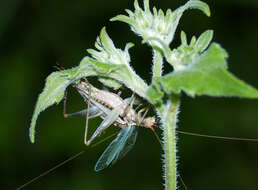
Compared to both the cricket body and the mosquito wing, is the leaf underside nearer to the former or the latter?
the cricket body

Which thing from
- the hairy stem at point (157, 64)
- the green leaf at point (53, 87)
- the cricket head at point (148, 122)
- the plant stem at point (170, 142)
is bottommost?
the plant stem at point (170, 142)

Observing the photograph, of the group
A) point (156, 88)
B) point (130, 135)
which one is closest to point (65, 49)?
point (130, 135)

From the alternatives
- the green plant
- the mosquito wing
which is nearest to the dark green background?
the mosquito wing

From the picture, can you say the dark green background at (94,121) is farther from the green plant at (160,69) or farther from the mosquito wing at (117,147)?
the green plant at (160,69)

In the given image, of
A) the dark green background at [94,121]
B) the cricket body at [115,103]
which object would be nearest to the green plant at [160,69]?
the cricket body at [115,103]

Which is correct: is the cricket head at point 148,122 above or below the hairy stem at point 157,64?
below

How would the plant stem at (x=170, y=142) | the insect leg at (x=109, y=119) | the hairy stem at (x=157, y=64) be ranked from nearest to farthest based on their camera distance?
1. the plant stem at (x=170, y=142)
2. the hairy stem at (x=157, y=64)
3. the insect leg at (x=109, y=119)

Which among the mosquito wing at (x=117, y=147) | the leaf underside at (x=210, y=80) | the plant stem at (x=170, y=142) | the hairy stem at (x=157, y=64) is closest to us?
the leaf underside at (x=210, y=80)
